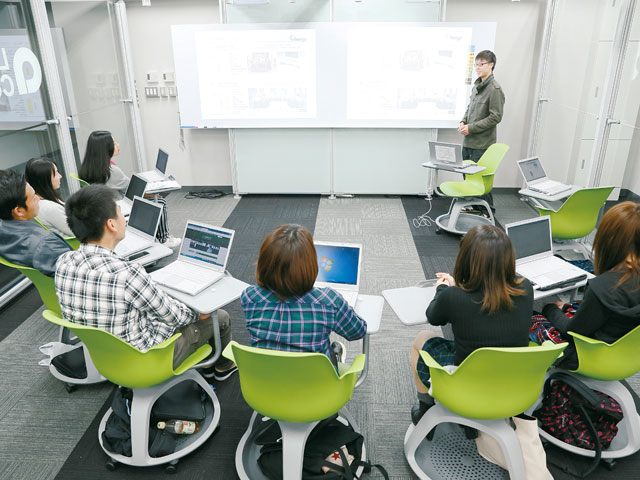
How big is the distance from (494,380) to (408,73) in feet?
15.0

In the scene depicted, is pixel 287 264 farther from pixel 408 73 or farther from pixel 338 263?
pixel 408 73

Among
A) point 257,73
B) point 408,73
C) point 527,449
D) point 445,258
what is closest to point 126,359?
point 527,449

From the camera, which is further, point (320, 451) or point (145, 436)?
point (145, 436)

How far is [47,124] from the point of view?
167 inches

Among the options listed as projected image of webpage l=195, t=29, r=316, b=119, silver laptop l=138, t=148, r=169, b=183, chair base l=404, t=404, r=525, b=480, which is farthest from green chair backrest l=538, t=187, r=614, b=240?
silver laptop l=138, t=148, r=169, b=183

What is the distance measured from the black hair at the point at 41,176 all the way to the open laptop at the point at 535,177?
11.9ft

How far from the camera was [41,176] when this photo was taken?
3047 mm

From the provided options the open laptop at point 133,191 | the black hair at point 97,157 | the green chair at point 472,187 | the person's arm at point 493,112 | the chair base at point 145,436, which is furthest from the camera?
the person's arm at point 493,112

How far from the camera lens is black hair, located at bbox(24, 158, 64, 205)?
3.02m

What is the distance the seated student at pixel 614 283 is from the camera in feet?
6.37

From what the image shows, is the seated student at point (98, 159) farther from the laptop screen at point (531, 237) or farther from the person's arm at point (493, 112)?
the person's arm at point (493, 112)

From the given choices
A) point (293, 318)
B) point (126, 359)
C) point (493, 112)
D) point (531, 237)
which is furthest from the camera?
point (493, 112)

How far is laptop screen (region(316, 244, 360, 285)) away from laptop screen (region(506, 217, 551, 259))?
968mm

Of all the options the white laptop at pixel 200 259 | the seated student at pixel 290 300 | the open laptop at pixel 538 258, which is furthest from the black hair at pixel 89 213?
the open laptop at pixel 538 258
